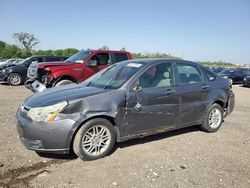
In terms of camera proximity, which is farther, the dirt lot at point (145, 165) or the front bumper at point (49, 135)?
the front bumper at point (49, 135)

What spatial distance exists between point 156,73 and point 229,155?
6.40ft

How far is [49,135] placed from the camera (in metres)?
3.99

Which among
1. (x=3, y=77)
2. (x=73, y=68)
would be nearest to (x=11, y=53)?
(x=3, y=77)

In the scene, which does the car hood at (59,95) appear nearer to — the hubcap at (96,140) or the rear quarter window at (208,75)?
the hubcap at (96,140)

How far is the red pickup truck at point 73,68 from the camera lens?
9.38 metres

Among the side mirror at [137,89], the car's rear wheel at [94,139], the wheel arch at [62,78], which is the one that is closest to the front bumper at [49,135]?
the car's rear wheel at [94,139]

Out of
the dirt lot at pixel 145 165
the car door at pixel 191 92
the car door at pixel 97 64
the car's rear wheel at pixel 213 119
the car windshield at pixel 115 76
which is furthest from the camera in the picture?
the car door at pixel 97 64

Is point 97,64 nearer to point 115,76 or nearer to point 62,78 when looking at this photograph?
point 62,78

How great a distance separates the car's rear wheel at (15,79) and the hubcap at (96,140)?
11.8 metres

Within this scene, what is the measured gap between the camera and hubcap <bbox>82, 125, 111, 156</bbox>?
4.27m

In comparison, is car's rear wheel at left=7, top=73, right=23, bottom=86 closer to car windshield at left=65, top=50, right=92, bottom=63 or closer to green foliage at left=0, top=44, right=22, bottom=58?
car windshield at left=65, top=50, right=92, bottom=63

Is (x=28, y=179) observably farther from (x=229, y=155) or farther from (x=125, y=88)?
(x=229, y=155)

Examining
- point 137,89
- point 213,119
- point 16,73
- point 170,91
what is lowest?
point 213,119

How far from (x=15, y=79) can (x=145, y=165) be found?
1253 cm
